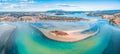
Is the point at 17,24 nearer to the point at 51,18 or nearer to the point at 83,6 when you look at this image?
the point at 51,18

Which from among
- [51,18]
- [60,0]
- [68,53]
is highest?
[60,0]

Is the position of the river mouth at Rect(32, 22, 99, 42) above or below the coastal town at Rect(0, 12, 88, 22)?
below

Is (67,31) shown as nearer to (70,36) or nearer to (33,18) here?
(70,36)

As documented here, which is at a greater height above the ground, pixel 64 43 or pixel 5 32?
pixel 5 32

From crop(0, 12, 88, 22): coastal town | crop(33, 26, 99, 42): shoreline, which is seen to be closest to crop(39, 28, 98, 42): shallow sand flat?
crop(33, 26, 99, 42): shoreline

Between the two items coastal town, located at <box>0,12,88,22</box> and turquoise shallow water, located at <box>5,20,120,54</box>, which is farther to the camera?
coastal town, located at <box>0,12,88,22</box>

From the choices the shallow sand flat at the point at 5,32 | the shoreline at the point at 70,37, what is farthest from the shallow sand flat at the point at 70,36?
the shallow sand flat at the point at 5,32

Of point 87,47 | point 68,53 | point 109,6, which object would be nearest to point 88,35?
point 87,47

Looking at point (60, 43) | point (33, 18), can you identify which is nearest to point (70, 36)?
point (60, 43)

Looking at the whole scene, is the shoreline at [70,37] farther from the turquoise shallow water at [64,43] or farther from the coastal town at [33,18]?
the coastal town at [33,18]

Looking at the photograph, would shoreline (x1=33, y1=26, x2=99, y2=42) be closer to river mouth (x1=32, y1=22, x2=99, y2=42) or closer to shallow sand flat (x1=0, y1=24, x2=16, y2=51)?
river mouth (x1=32, y1=22, x2=99, y2=42)

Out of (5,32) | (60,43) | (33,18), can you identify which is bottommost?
(60,43)
